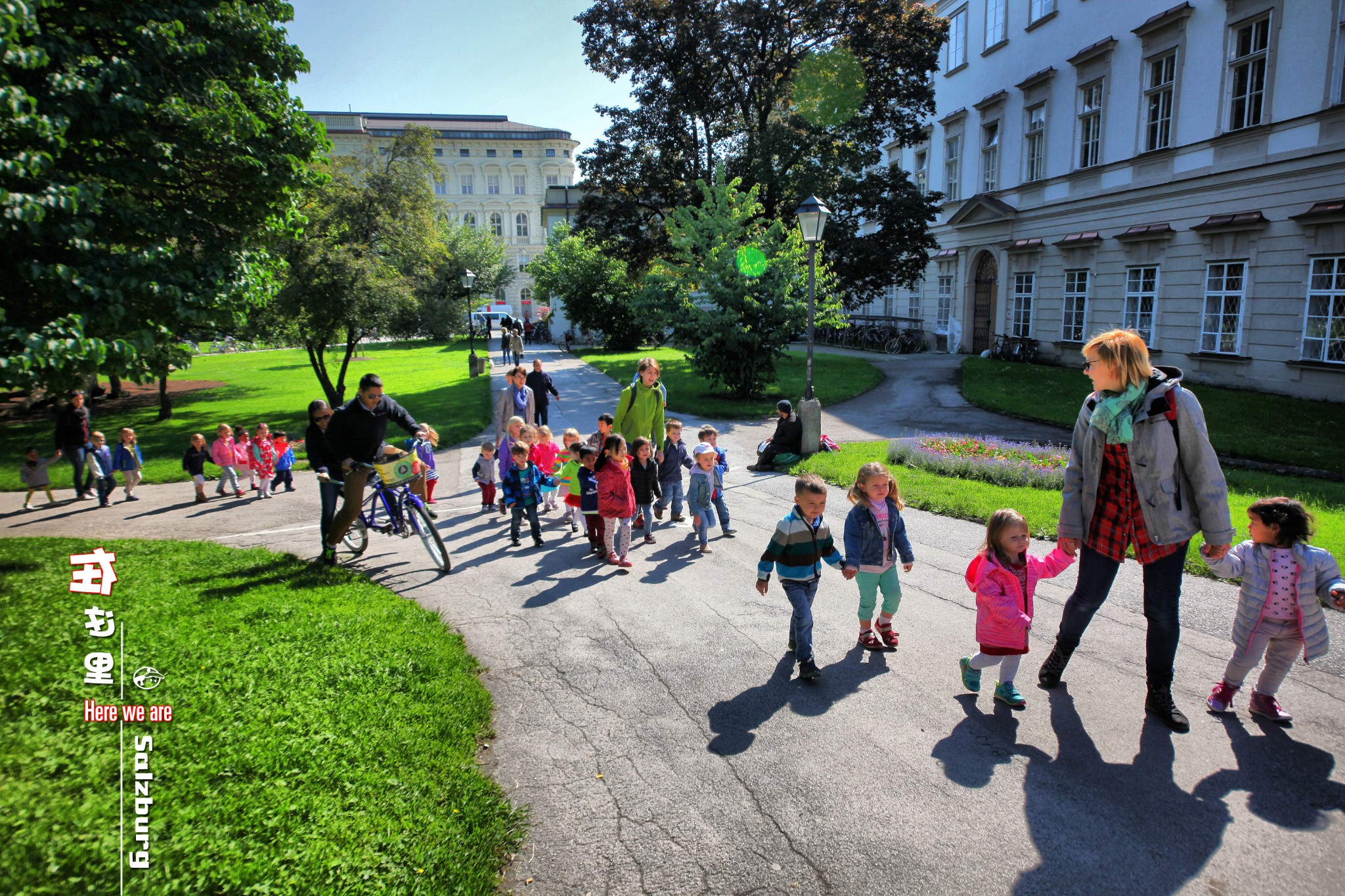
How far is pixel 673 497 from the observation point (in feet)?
29.9

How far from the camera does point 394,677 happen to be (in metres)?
4.70

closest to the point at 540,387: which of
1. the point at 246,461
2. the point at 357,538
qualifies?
the point at 246,461

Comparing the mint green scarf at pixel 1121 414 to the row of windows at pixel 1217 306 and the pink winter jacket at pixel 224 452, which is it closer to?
the pink winter jacket at pixel 224 452

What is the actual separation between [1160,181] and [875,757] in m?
21.6

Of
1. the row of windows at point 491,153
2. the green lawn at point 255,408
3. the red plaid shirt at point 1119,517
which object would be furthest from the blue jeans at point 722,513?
the row of windows at point 491,153

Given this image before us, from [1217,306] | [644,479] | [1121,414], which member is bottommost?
[644,479]

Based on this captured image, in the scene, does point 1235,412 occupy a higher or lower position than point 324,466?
lower

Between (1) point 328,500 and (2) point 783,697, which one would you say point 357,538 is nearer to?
(1) point 328,500

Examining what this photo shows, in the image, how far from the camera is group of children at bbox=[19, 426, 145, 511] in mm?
11422

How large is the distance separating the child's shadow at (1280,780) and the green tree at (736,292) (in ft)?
48.5

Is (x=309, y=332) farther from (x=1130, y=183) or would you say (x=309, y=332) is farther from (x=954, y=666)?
(x=1130, y=183)

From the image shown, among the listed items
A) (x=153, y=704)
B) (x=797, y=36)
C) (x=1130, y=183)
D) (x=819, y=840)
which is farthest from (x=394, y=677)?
(x=797, y=36)

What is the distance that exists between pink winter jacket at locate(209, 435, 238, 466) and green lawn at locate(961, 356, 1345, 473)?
48.0 ft

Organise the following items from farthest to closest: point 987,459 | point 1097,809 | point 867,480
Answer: point 987,459, point 867,480, point 1097,809
